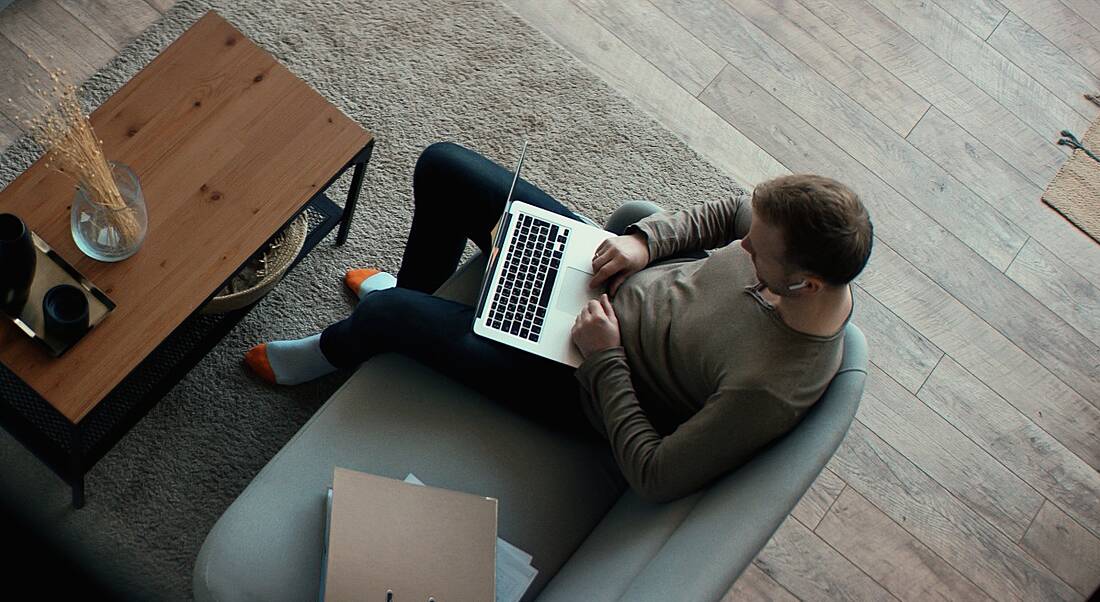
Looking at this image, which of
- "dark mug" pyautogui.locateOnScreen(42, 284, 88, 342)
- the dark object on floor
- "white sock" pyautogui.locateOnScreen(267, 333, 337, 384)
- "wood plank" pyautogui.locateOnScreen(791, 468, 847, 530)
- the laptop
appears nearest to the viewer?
the dark object on floor

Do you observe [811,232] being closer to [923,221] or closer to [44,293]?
[44,293]

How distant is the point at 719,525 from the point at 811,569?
3.11 ft

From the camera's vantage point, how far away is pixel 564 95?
2535mm

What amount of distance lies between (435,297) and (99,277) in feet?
1.86

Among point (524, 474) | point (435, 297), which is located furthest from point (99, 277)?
point (524, 474)

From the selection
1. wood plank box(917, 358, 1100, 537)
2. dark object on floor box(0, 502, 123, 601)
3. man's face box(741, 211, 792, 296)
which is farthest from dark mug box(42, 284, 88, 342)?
wood plank box(917, 358, 1100, 537)

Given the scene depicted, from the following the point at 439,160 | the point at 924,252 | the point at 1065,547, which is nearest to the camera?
the point at 439,160

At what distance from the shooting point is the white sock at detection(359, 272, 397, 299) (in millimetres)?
2174

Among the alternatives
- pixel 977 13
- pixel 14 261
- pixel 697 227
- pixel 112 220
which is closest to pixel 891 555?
pixel 697 227

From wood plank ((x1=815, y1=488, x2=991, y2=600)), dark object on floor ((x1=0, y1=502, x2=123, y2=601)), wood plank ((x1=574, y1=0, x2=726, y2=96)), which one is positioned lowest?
wood plank ((x1=815, y1=488, x2=991, y2=600))

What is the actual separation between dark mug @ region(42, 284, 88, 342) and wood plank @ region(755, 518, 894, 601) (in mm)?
1457

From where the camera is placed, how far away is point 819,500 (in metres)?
2.26

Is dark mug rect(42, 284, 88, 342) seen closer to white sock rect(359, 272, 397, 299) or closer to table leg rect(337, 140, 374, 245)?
table leg rect(337, 140, 374, 245)

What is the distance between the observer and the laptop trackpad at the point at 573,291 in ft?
5.56
